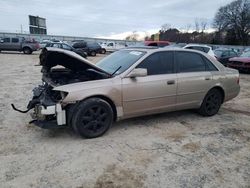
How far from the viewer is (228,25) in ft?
223

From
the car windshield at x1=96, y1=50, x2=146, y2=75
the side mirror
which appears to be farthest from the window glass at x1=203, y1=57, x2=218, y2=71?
the side mirror

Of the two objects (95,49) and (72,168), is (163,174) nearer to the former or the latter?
(72,168)

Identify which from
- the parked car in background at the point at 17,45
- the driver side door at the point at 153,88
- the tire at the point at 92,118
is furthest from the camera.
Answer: the parked car in background at the point at 17,45

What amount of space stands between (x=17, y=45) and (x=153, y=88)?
81.9ft

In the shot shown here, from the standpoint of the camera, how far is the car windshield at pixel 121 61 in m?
4.81

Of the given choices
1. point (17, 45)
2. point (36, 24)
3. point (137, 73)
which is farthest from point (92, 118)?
point (36, 24)

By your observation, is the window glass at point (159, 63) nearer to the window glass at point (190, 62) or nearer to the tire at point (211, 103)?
the window glass at point (190, 62)

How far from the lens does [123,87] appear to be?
451 cm

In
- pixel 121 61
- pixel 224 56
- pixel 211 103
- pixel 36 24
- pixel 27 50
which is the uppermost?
pixel 36 24

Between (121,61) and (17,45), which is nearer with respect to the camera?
(121,61)

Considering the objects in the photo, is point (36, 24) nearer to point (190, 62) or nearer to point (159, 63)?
point (190, 62)

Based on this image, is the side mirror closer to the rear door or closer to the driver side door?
the driver side door

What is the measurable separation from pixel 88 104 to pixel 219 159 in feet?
7.23

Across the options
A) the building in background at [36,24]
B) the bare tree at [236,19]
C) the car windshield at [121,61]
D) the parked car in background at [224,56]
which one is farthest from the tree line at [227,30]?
the car windshield at [121,61]
